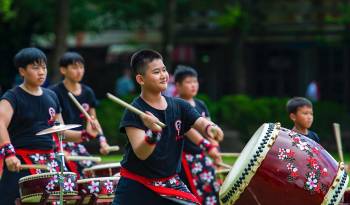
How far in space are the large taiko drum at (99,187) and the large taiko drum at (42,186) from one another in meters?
0.08

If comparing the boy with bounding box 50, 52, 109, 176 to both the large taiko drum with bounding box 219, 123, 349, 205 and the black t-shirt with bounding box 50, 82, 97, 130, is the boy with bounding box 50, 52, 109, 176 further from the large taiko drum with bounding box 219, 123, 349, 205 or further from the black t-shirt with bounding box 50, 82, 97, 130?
the large taiko drum with bounding box 219, 123, 349, 205

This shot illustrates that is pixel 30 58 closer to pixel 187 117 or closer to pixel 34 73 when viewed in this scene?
pixel 34 73

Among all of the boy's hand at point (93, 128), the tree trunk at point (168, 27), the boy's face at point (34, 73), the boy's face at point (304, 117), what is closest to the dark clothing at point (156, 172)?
the boy's face at point (34, 73)

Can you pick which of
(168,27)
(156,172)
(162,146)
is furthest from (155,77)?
(168,27)

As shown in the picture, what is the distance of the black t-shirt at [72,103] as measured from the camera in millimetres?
11314

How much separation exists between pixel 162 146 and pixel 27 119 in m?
2.06

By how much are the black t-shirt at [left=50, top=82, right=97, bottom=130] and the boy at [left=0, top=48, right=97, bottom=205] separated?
171 centimetres

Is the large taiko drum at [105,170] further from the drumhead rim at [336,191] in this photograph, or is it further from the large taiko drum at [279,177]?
the drumhead rim at [336,191]

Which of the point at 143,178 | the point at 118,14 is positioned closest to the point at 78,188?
the point at 143,178

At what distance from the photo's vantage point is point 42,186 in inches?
350

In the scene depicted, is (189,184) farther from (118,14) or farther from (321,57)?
(321,57)

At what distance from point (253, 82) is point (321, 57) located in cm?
261

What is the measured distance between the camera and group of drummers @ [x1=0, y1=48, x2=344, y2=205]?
7574 mm

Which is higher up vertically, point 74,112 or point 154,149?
point 154,149
